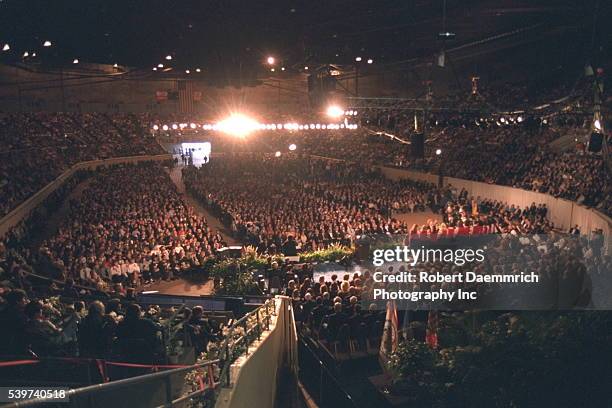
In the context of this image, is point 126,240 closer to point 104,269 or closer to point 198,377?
point 104,269

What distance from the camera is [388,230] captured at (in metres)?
20.2

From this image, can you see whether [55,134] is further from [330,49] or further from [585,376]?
[585,376]

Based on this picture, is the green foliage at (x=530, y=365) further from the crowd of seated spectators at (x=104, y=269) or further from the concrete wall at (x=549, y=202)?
the concrete wall at (x=549, y=202)

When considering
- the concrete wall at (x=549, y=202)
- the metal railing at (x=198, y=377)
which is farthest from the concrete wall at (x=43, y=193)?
the concrete wall at (x=549, y=202)

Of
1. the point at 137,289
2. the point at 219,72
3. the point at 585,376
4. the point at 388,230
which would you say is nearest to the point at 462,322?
the point at 585,376

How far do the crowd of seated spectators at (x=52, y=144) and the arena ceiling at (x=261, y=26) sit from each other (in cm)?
484

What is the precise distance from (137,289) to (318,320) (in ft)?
22.1

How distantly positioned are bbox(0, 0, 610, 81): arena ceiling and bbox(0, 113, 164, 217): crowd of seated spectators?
484cm

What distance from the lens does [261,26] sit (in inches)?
713

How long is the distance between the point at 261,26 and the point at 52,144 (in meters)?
18.3

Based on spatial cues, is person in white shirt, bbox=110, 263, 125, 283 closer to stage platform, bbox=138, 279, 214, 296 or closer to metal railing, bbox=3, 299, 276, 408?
stage platform, bbox=138, 279, 214, 296

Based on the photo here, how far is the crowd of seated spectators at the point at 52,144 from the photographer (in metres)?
21.3

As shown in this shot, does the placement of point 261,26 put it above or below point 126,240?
above

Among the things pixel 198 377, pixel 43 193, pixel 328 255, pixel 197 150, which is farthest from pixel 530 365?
pixel 197 150
